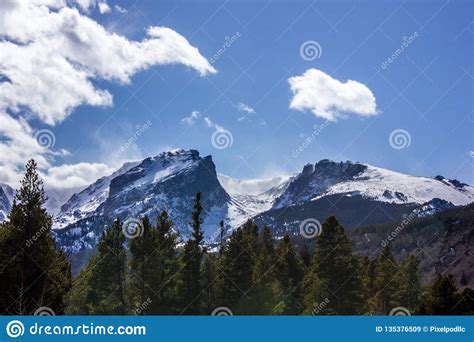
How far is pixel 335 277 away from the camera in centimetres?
4919

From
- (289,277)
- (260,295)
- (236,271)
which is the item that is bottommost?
(260,295)

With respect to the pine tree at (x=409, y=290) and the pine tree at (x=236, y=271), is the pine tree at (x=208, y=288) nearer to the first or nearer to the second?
the pine tree at (x=236, y=271)

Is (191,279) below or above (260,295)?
above

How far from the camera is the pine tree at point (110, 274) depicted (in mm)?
50406

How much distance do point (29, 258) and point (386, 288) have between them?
41.5 metres

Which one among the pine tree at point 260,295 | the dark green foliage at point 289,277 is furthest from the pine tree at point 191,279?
the dark green foliage at point 289,277

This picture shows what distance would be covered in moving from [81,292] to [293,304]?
20165mm

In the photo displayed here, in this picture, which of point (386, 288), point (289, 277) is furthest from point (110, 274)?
point (386, 288)

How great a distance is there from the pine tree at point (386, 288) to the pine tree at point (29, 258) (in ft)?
126

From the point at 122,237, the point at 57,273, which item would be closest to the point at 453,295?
the point at 57,273

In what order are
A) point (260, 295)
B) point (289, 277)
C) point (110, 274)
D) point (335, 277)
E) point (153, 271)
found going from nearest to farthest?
point (335, 277) < point (260, 295) < point (153, 271) < point (110, 274) < point (289, 277)

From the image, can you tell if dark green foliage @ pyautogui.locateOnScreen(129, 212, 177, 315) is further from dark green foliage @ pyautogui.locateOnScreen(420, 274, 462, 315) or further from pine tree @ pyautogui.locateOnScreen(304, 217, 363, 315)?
dark green foliage @ pyautogui.locateOnScreen(420, 274, 462, 315)

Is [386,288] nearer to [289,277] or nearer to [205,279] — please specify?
[289,277]
